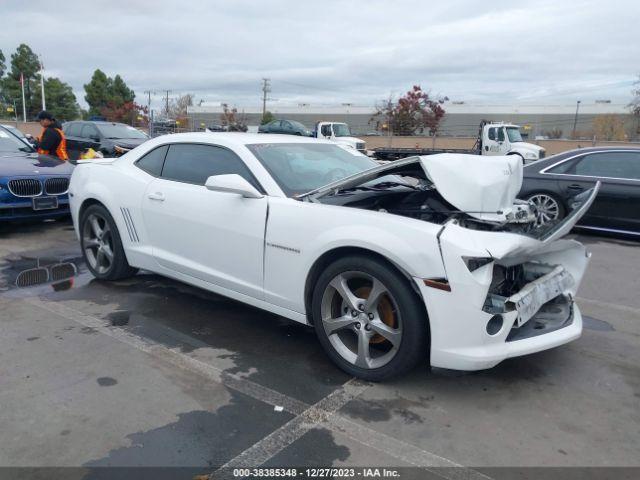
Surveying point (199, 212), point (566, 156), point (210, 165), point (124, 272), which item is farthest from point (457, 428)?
point (566, 156)

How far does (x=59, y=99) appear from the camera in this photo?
6419cm

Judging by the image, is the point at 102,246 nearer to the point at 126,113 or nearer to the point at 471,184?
the point at 471,184

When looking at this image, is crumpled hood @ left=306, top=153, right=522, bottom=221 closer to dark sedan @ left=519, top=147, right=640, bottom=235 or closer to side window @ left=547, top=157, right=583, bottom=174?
dark sedan @ left=519, top=147, right=640, bottom=235

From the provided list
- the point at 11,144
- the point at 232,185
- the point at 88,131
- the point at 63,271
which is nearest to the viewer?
Result: the point at 232,185

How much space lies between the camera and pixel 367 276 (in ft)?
10.7

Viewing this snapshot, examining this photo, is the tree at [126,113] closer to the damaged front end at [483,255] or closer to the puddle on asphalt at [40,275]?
the puddle on asphalt at [40,275]

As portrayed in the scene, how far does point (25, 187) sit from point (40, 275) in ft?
7.33

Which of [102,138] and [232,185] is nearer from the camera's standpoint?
[232,185]

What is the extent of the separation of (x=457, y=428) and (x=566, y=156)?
21.4 feet

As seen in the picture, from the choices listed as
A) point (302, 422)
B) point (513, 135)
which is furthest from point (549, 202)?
point (513, 135)

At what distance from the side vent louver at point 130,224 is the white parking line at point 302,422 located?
1177mm

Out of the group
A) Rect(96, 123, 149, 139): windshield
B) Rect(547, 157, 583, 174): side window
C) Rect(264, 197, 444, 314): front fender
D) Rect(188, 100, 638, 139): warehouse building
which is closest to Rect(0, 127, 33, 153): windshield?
Rect(96, 123, 149, 139): windshield

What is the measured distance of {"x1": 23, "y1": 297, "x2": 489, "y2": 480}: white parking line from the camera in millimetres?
2617

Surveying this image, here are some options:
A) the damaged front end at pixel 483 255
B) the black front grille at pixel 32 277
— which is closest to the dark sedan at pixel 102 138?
the black front grille at pixel 32 277
